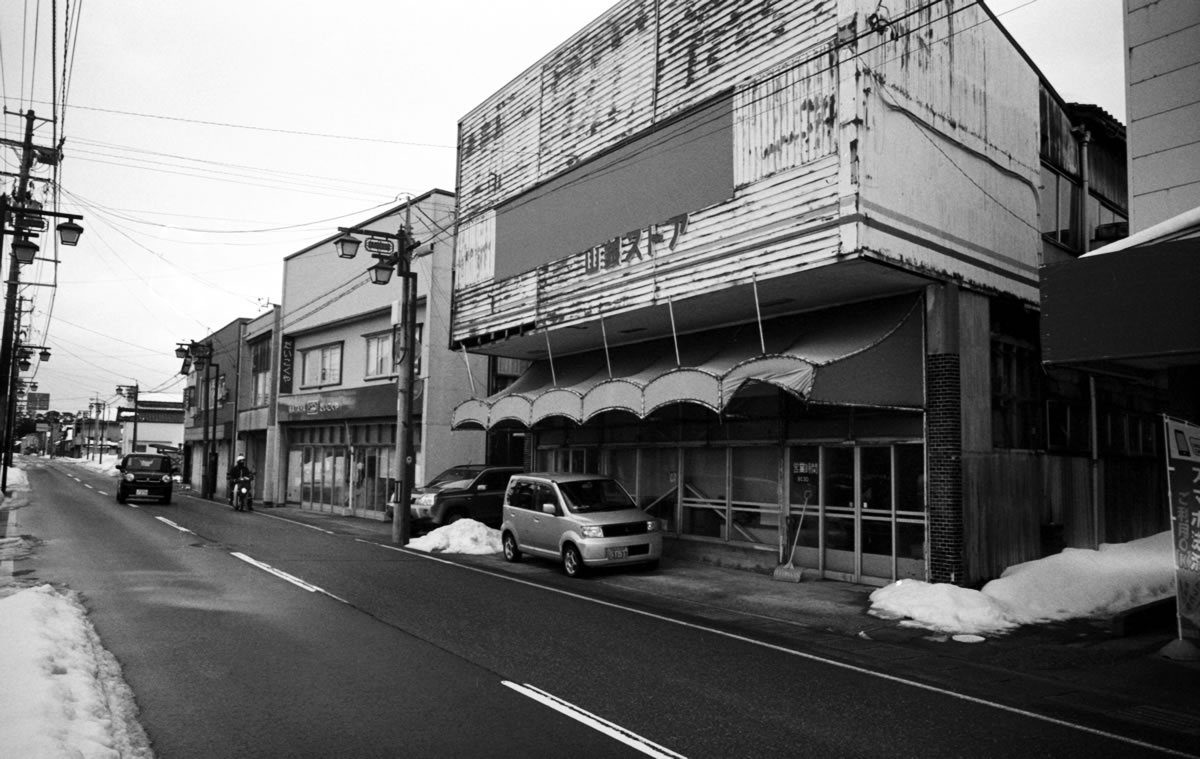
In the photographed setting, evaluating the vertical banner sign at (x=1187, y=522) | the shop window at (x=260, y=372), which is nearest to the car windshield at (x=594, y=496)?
the vertical banner sign at (x=1187, y=522)

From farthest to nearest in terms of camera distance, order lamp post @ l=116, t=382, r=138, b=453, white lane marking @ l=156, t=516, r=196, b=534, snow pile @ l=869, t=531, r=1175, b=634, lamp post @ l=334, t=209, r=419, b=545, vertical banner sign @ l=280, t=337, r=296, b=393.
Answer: lamp post @ l=116, t=382, r=138, b=453, vertical banner sign @ l=280, t=337, r=296, b=393, white lane marking @ l=156, t=516, r=196, b=534, lamp post @ l=334, t=209, r=419, b=545, snow pile @ l=869, t=531, r=1175, b=634

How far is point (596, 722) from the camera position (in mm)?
5895

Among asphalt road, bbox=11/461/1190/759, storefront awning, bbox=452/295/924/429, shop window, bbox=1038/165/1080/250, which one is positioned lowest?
asphalt road, bbox=11/461/1190/759

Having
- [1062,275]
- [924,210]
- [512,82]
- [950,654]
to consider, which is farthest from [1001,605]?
[512,82]

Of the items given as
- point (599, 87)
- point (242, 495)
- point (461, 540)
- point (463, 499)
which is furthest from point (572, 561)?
point (242, 495)

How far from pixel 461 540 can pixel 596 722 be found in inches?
510

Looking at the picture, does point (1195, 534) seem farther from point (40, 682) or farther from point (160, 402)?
point (160, 402)

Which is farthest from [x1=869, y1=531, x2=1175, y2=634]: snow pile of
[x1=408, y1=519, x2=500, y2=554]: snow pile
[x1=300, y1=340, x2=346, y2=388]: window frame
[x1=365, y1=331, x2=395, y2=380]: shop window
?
[x1=300, y1=340, x2=346, y2=388]: window frame

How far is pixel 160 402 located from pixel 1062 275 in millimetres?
125336

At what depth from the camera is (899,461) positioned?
42.3 feet

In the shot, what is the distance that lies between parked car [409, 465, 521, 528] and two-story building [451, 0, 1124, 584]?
3.30 metres

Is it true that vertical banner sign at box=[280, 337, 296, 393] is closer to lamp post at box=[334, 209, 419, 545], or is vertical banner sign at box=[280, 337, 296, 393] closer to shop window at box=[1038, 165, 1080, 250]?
lamp post at box=[334, 209, 419, 545]

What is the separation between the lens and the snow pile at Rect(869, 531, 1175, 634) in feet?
33.4

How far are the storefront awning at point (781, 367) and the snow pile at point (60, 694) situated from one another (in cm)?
859
